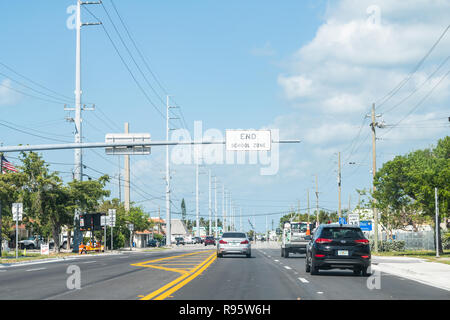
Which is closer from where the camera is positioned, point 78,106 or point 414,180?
point 414,180

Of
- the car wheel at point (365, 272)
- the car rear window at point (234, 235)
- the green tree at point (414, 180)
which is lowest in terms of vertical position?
the car wheel at point (365, 272)

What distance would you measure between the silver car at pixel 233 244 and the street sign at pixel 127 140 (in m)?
7.61

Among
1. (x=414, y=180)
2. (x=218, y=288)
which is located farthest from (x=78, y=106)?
(x=218, y=288)

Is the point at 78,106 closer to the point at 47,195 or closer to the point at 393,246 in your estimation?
the point at 47,195

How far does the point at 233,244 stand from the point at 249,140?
23.4ft

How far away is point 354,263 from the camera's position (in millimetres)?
21234

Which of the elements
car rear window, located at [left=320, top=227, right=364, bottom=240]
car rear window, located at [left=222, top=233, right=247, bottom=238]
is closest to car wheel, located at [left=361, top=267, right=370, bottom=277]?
car rear window, located at [left=320, top=227, right=364, bottom=240]

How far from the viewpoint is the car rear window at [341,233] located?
21531mm

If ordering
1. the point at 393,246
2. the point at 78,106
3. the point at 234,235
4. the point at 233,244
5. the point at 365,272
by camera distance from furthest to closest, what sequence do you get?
the point at 393,246
the point at 78,106
the point at 234,235
the point at 233,244
the point at 365,272

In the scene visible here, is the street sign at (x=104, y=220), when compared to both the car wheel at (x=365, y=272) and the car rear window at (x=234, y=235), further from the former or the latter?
the car wheel at (x=365, y=272)

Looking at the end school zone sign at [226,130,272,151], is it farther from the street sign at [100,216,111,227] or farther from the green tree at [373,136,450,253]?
the street sign at [100,216,111,227]

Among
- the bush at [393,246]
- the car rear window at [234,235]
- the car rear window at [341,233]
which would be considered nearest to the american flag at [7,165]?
the car rear window at [234,235]

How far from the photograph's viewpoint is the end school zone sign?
34.2 m

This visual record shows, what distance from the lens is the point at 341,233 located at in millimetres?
21703
